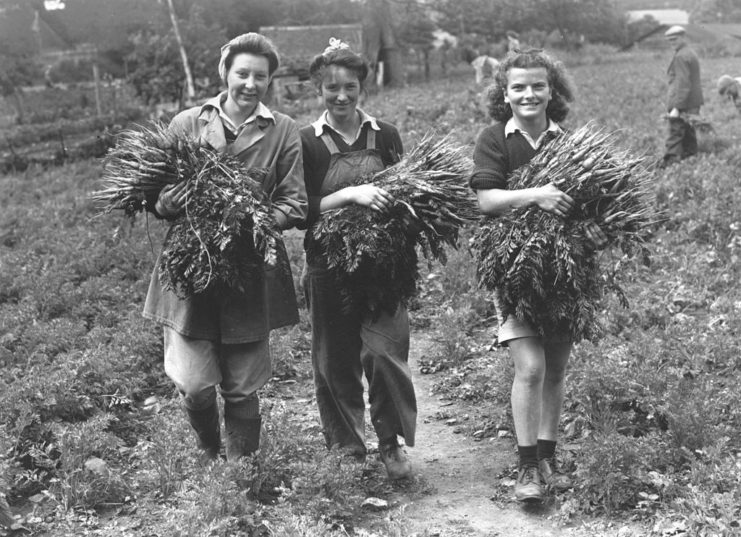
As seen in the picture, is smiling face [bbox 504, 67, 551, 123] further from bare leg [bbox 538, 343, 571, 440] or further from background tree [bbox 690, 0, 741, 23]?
background tree [bbox 690, 0, 741, 23]

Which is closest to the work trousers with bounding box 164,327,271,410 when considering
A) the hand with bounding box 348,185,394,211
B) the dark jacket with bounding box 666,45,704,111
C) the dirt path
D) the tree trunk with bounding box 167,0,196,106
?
the hand with bounding box 348,185,394,211

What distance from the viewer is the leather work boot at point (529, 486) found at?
14.5 ft

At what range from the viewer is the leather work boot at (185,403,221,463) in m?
→ 4.63

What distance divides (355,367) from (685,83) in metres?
9.31

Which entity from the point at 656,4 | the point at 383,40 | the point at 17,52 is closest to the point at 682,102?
the point at 17,52

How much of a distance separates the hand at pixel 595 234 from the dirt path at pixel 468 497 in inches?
52.9

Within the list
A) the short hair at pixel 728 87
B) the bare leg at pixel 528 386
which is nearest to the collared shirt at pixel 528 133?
the bare leg at pixel 528 386

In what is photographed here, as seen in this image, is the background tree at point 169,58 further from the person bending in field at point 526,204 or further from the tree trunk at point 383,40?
the person bending in field at point 526,204

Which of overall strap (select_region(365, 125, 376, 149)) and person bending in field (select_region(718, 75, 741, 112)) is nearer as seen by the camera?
overall strap (select_region(365, 125, 376, 149))

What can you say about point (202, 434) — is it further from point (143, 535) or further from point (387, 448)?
point (387, 448)

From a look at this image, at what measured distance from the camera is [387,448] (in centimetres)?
494

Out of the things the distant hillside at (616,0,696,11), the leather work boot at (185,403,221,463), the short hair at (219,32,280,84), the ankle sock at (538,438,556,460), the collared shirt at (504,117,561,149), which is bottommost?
the ankle sock at (538,438,556,460)

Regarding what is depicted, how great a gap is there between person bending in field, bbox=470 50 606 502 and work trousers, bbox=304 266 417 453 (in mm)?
600

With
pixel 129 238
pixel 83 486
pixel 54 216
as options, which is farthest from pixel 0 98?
pixel 83 486
